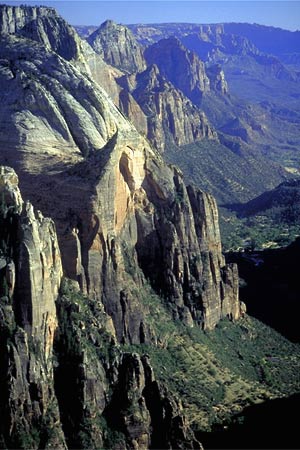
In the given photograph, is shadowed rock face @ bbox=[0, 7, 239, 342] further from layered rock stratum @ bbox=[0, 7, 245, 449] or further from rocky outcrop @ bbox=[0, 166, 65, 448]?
rocky outcrop @ bbox=[0, 166, 65, 448]

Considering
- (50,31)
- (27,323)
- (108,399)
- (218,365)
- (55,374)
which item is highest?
(50,31)

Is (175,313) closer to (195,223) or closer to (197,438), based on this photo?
(195,223)

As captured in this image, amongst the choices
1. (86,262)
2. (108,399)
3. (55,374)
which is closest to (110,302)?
(86,262)

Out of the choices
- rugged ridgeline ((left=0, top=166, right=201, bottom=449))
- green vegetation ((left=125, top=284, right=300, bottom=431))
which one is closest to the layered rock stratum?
rugged ridgeline ((left=0, top=166, right=201, bottom=449))

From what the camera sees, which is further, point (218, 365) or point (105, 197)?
point (218, 365)

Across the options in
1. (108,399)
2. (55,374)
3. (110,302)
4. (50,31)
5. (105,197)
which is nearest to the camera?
(55,374)

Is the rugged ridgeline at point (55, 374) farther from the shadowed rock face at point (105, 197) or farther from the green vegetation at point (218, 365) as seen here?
the shadowed rock face at point (105, 197)

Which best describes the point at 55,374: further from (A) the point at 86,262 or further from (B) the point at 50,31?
(B) the point at 50,31
